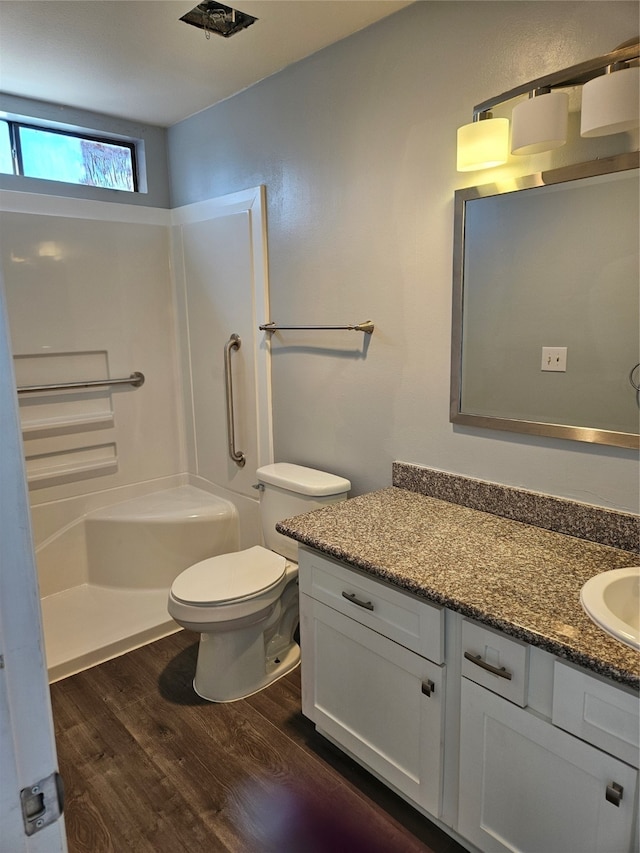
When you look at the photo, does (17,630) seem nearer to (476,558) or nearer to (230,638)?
(476,558)

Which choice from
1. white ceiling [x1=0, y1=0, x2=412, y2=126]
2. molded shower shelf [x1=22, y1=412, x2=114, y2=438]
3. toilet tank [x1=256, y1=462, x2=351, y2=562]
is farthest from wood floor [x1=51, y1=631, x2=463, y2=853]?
white ceiling [x1=0, y1=0, x2=412, y2=126]

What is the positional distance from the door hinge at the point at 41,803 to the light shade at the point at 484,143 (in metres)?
1.72

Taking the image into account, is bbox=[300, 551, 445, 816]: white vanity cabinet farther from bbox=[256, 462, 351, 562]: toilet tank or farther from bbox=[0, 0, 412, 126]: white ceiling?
bbox=[0, 0, 412, 126]: white ceiling

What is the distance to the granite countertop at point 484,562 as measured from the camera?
1.19 m

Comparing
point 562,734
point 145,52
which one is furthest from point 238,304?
point 562,734

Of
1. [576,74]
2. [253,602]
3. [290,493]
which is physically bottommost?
[253,602]

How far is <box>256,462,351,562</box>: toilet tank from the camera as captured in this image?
2.27 metres

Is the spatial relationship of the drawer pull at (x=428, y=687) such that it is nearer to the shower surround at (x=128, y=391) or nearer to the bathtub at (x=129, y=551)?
the shower surround at (x=128, y=391)

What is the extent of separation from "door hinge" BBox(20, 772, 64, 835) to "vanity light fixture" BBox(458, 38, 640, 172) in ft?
5.32

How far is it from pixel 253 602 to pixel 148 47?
2.05 m

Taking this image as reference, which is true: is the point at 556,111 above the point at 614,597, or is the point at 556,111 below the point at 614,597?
Answer: above

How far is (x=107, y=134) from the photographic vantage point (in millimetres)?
2926

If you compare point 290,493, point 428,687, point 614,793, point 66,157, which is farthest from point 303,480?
point 66,157

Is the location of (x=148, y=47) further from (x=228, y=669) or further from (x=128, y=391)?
(x=228, y=669)
